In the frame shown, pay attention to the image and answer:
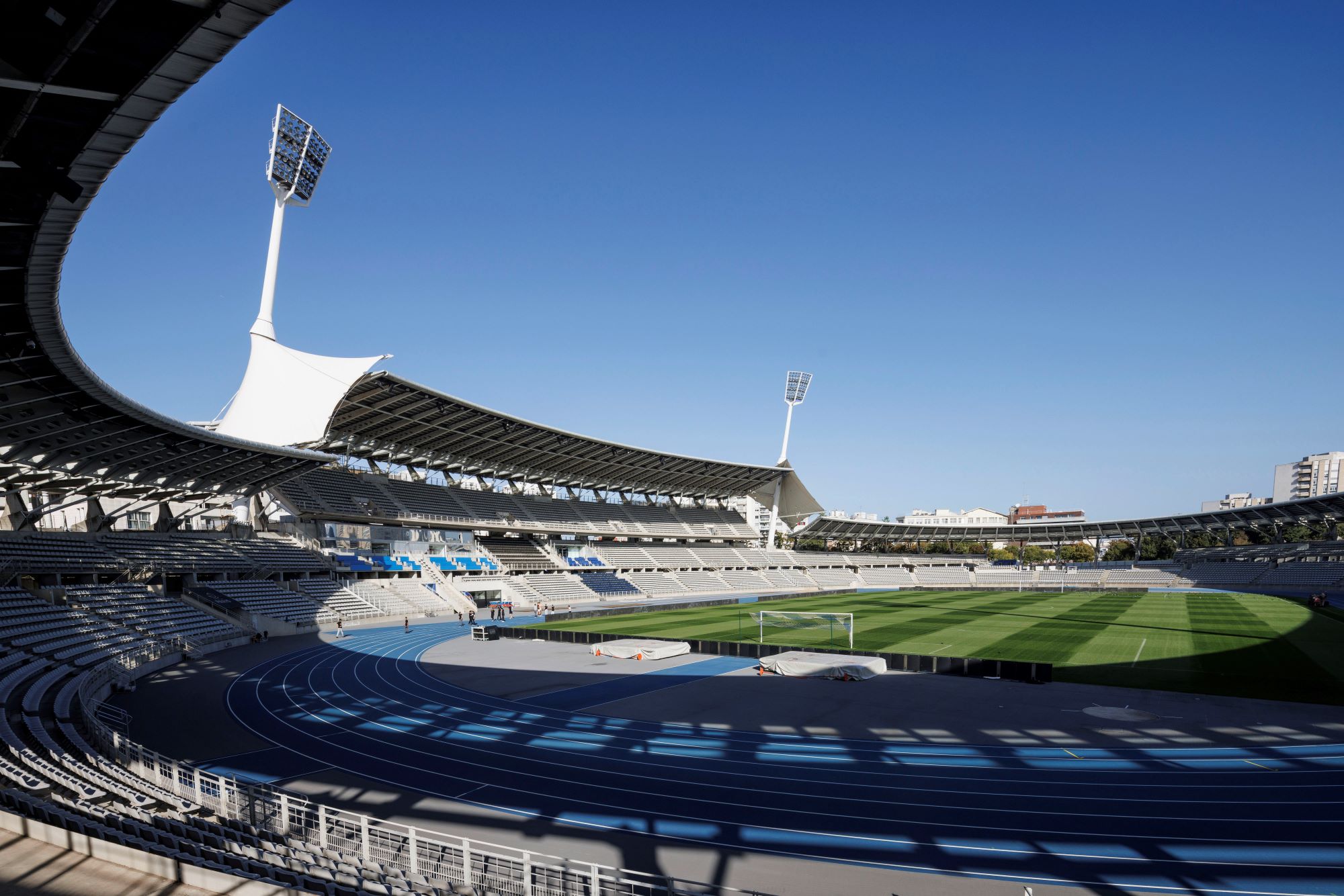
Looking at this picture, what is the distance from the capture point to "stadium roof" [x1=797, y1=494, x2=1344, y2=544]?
75312 millimetres

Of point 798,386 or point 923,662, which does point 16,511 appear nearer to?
point 923,662

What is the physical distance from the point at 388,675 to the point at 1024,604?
51.4m

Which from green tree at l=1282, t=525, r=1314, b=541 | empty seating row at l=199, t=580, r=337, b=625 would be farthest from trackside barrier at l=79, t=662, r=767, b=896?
green tree at l=1282, t=525, r=1314, b=541

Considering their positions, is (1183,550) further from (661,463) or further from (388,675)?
(388,675)

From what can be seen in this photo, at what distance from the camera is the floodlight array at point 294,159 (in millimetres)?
46625

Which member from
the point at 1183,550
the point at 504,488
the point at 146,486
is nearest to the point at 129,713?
the point at 146,486

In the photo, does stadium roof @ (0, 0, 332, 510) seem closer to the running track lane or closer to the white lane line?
the running track lane

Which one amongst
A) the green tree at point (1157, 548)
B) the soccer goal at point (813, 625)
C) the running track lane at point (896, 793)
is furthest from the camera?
the green tree at point (1157, 548)

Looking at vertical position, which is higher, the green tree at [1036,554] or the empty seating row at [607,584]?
the green tree at [1036,554]

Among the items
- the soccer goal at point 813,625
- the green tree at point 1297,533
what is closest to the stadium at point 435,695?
the soccer goal at point 813,625

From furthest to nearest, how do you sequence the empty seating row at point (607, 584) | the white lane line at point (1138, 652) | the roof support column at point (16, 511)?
1. the empty seating row at point (607, 584)
2. the roof support column at point (16, 511)
3. the white lane line at point (1138, 652)

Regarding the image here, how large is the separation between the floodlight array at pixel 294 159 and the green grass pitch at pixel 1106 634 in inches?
1299

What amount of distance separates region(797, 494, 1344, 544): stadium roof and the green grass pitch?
52.9 ft

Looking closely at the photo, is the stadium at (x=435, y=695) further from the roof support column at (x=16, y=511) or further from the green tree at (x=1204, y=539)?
the green tree at (x=1204, y=539)
